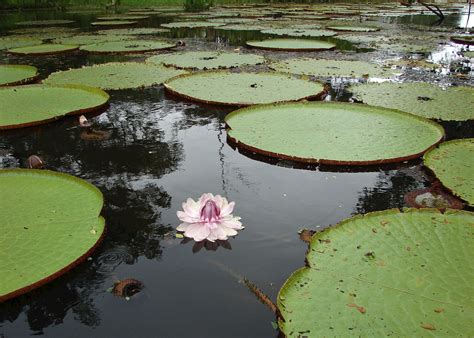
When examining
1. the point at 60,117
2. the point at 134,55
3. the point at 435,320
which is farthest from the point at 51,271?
the point at 134,55

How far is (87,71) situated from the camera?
4172 millimetres

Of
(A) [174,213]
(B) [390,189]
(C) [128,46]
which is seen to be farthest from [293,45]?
(A) [174,213]

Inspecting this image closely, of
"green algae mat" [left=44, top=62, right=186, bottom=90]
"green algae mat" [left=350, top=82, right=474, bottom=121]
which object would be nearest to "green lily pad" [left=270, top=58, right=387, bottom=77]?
"green algae mat" [left=350, top=82, right=474, bottom=121]

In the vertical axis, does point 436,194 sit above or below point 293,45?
below

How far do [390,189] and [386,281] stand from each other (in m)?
0.82

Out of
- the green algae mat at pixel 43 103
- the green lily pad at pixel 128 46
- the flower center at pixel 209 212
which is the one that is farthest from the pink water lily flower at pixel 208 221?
the green lily pad at pixel 128 46

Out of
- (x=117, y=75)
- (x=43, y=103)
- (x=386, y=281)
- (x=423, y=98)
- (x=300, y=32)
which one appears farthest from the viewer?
(x=300, y=32)

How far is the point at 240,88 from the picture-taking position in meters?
3.41

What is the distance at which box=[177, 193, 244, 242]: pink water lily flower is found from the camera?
1524 millimetres

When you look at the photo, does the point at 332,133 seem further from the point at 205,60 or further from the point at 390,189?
the point at 205,60

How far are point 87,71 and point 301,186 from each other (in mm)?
3102

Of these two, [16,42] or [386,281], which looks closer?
[386,281]

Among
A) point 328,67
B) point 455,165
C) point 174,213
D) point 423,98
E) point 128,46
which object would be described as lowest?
point 174,213

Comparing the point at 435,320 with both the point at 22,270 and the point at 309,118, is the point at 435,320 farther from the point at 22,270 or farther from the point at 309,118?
the point at 309,118
